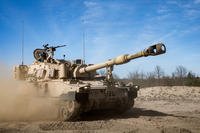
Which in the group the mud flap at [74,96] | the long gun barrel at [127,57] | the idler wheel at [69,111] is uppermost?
the long gun barrel at [127,57]

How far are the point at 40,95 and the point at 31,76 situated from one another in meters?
1.61

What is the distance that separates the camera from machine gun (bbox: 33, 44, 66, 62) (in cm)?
1659

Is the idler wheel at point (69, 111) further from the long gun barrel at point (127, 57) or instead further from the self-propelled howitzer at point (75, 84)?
the long gun barrel at point (127, 57)

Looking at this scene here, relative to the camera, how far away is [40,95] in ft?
49.4

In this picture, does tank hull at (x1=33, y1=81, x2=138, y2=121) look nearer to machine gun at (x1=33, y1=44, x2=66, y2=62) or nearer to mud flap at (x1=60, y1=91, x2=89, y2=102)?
mud flap at (x1=60, y1=91, x2=89, y2=102)

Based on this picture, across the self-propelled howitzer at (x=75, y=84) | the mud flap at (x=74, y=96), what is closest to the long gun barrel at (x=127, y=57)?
the self-propelled howitzer at (x=75, y=84)

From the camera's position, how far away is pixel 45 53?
17.0 meters

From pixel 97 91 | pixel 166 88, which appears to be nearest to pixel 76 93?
pixel 97 91

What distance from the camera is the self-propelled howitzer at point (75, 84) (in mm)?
13543

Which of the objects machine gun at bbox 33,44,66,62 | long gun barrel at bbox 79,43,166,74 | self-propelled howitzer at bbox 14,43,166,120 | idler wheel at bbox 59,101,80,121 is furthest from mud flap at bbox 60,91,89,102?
machine gun at bbox 33,44,66,62

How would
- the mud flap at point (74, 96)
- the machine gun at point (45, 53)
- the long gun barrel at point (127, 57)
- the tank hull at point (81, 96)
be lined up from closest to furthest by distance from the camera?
1. the long gun barrel at point (127, 57)
2. the mud flap at point (74, 96)
3. the tank hull at point (81, 96)
4. the machine gun at point (45, 53)

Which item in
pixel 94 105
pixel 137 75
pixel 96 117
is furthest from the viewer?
pixel 137 75

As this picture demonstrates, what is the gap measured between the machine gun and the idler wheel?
3398 millimetres

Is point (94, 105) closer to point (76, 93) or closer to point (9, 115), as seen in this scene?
point (76, 93)
